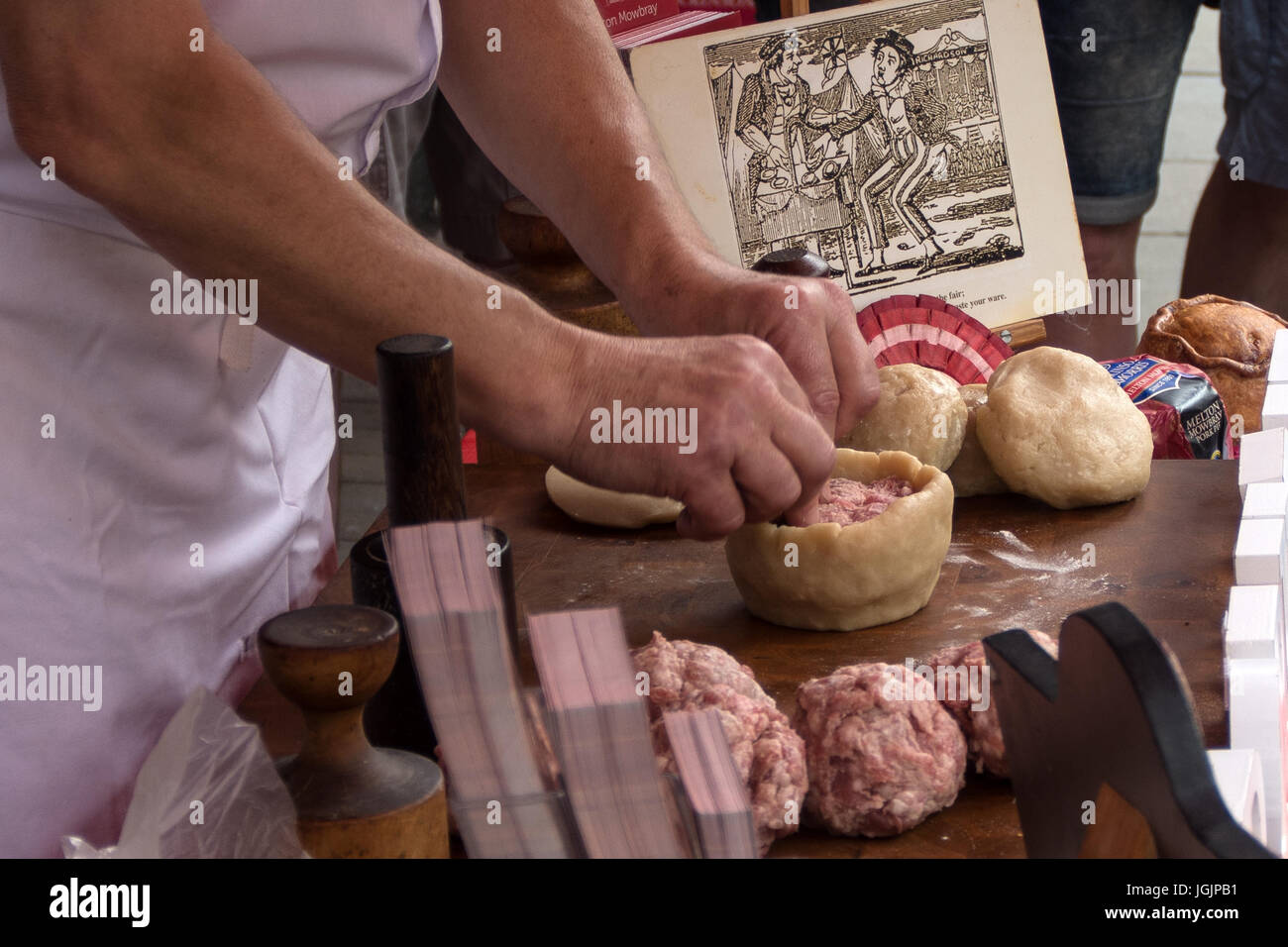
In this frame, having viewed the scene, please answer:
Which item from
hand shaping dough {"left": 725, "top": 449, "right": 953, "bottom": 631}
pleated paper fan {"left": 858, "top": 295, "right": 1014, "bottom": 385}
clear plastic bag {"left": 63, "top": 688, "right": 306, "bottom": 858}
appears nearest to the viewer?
clear plastic bag {"left": 63, "top": 688, "right": 306, "bottom": 858}

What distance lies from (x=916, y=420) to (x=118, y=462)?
0.87m

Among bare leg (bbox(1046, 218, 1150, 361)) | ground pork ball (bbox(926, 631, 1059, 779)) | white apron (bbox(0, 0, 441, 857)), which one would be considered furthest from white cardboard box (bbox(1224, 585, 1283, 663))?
bare leg (bbox(1046, 218, 1150, 361))

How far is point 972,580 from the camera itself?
1.34 metres

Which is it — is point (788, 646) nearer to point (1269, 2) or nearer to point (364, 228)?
point (364, 228)

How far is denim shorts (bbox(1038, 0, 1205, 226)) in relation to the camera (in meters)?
2.61

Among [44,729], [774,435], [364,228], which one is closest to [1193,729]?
[774,435]

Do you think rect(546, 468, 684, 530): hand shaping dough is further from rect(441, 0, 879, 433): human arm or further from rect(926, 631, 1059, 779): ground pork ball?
rect(926, 631, 1059, 779): ground pork ball

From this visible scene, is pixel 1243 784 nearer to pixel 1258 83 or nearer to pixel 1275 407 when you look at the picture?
pixel 1275 407

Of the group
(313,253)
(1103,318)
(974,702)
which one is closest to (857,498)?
(974,702)

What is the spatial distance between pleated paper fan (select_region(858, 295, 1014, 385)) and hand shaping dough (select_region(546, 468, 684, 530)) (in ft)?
1.39

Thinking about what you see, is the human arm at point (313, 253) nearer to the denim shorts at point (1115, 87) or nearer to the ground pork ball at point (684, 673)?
the ground pork ball at point (684, 673)
